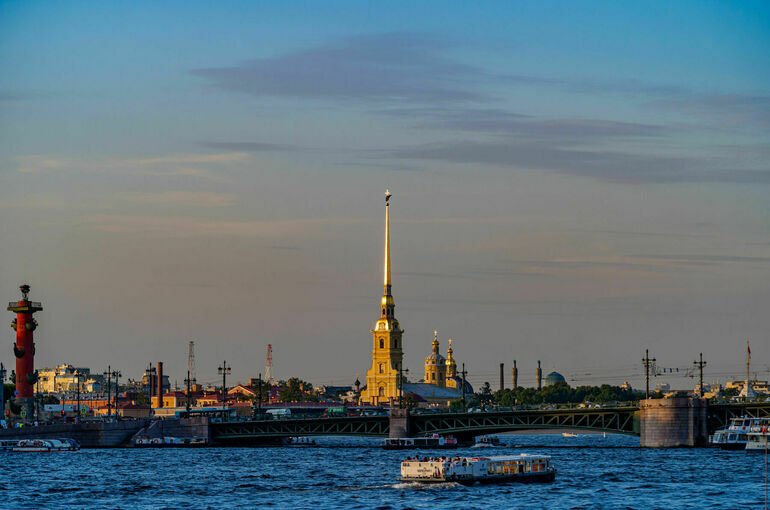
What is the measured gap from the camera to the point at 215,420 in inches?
6909

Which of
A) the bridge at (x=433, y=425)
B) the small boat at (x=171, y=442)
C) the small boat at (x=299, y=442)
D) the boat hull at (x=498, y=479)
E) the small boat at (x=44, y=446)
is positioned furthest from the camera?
the small boat at (x=299, y=442)

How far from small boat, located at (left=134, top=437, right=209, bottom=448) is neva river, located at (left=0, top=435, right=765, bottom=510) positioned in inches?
703

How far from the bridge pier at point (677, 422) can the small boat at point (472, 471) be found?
39142mm

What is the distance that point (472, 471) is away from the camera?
98562mm

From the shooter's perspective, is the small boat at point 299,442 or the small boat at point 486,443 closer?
the small boat at point 486,443

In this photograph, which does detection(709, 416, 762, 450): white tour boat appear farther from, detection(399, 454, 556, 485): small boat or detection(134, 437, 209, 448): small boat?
detection(134, 437, 209, 448): small boat

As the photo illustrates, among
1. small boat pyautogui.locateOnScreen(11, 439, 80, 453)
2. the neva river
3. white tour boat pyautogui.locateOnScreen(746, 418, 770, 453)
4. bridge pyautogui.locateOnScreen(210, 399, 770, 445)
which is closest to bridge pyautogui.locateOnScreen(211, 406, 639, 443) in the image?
bridge pyautogui.locateOnScreen(210, 399, 770, 445)

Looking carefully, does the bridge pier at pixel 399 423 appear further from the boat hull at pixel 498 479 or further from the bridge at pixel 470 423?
the boat hull at pixel 498 479

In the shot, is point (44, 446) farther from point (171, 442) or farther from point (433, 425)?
point (433, 425)

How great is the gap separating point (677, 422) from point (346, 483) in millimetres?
48141

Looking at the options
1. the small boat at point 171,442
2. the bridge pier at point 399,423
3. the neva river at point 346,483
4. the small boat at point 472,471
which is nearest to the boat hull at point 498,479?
the small boat at point 472,471

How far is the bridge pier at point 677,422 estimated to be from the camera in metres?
138

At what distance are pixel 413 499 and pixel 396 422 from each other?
217 ft

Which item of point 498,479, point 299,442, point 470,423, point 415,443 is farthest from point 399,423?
point 498,479
